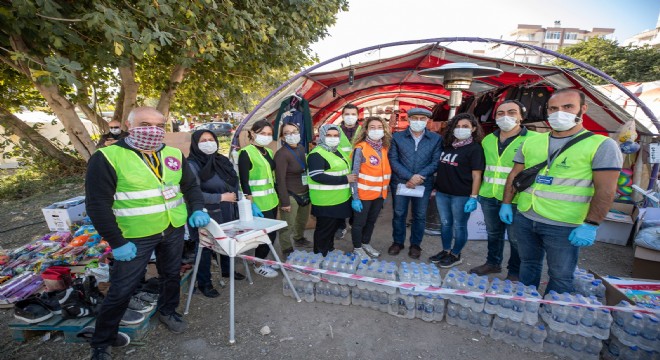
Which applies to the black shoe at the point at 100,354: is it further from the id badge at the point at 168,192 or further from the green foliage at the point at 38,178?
the green foliage at the point at 38,178

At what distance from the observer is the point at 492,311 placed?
98.5 inches

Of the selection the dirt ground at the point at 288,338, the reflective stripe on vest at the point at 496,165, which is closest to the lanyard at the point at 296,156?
the dirt ground at the point at 288,338

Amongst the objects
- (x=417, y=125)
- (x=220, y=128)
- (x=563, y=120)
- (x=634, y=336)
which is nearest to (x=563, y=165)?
(x=563, y=120)

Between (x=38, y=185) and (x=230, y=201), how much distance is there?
9962 millimetres

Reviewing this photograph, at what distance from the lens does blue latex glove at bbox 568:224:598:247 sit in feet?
7.15

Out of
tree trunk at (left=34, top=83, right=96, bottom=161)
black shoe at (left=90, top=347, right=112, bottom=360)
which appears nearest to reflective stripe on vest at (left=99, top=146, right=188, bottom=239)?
black shoe at (left=90, top=347, right=112, bottom=360)

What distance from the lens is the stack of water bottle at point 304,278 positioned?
10.1ft

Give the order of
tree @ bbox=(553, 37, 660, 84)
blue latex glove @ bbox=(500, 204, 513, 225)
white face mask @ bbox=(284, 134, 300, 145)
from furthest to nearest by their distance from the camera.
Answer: tree @ bbox=(553, 37, 660, 84) → white face mask @ bbox=(284, 134, 300, 145) → blue latex glove @ bbox=(500, 204, 513, 225)

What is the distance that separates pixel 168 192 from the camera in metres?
2.29

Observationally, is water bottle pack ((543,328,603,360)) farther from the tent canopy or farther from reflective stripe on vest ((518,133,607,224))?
the tent canopy

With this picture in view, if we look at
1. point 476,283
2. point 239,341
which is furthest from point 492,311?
point 239,341

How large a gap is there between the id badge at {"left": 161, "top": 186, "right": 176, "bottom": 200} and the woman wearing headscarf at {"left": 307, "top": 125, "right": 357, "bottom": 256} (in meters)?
1.58

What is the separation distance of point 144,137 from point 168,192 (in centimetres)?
47

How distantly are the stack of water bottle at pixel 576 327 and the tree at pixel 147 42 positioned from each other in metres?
5.28
